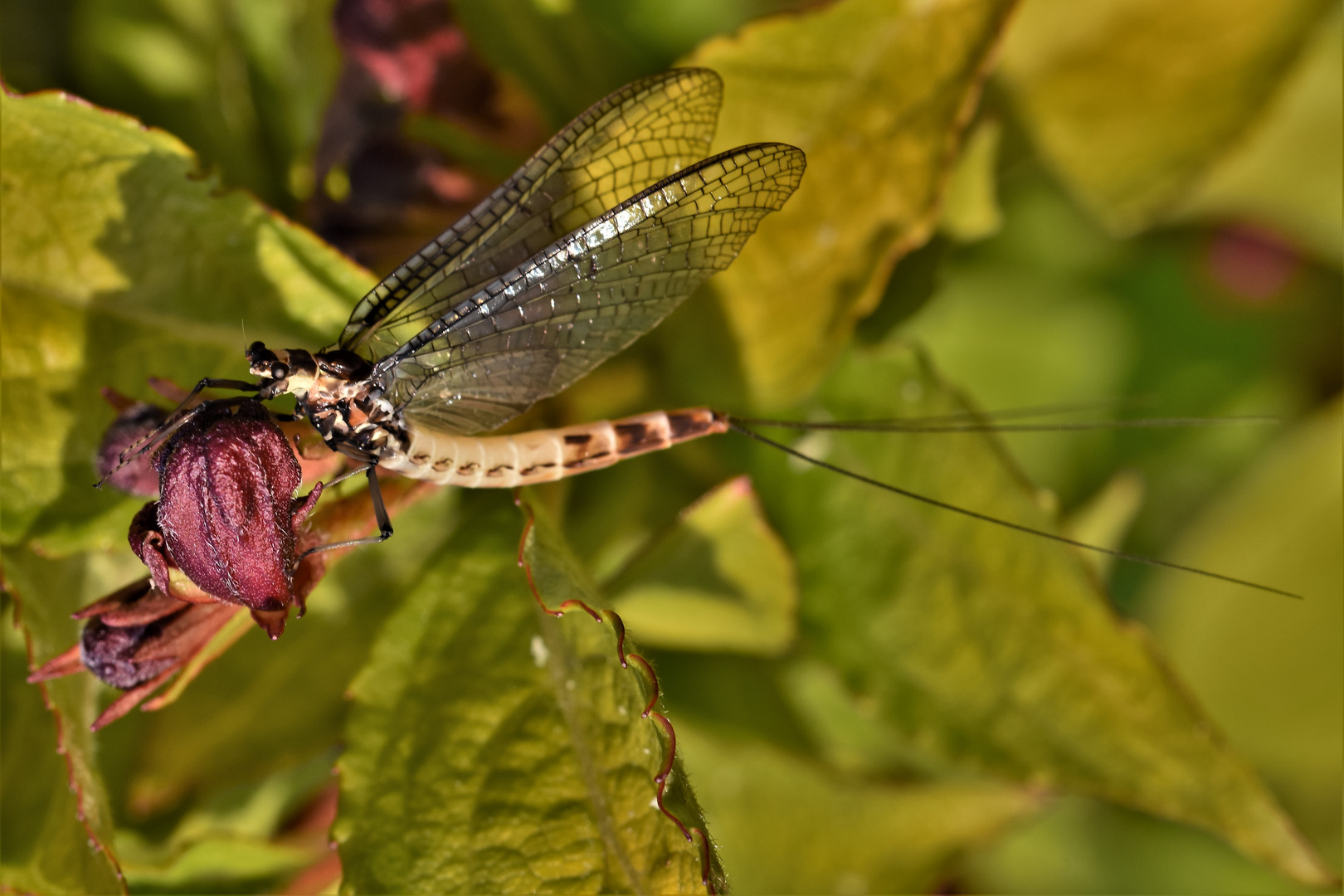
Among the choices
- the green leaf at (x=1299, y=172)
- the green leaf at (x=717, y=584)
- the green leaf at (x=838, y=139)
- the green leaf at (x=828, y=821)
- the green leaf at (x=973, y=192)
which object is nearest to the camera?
the green leaf at (x=838, y=139)

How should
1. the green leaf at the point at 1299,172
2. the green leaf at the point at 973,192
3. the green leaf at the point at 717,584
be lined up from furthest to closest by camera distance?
the green leaf at the point at 1299,172 < the green leaf at the point at 973,192 < the green leaf at the point at 717,584

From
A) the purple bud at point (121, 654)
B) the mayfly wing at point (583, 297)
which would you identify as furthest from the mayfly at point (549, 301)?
the purple bud at point (121, 654)

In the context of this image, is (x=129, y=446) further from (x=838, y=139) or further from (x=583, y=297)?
(x=838, y=139)

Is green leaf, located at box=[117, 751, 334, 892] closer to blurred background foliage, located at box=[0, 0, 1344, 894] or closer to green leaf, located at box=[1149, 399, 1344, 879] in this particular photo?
blurred background foliage, located at box=[0, 0, 1344, 894]

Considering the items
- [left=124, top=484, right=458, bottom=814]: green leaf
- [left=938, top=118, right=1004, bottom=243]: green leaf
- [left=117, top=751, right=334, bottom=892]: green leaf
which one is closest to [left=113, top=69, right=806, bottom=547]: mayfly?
[left=124, top=484, right=458, bottom=814]: green leaf

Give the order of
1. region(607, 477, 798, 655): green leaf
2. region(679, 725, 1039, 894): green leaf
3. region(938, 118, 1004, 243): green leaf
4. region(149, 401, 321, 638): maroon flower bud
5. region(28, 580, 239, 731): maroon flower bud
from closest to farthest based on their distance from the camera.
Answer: region(149, 401, 321, 638): maroon flower bud < region(28, 580, 239, 731): maroon flower bud < region(607, 477, 798, 655): green leaf < region(938, 118, 1004, 243): green leaf < region(679, 725, 1039, 894): green leaf

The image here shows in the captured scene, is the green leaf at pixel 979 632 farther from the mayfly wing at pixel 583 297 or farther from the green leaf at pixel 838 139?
the mayfly wing at pixel 583 297

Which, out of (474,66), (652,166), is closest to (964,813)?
(652,166)

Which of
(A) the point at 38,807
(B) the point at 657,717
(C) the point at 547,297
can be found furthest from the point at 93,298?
(B) the point at 657,717
